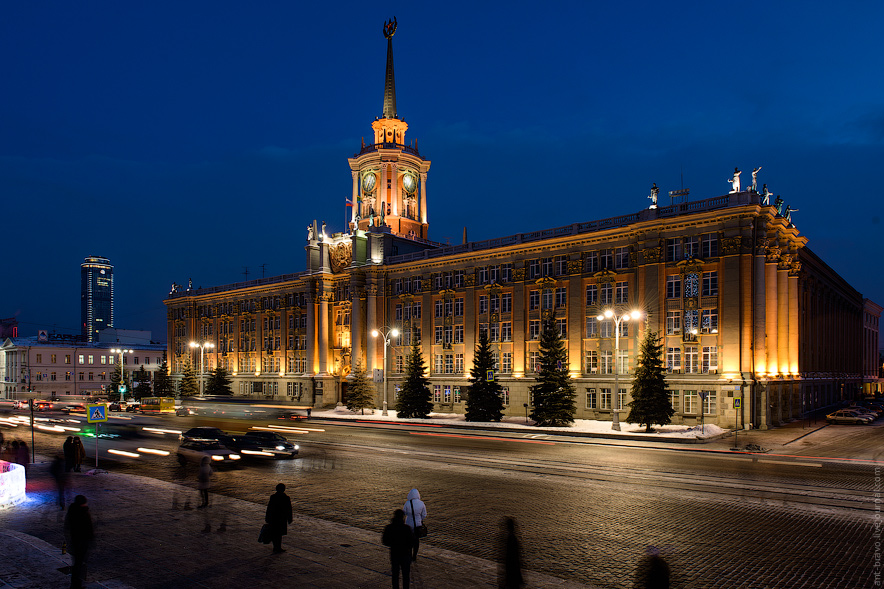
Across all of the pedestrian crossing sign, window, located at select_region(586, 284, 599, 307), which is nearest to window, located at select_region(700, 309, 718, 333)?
window, located at select_region(586, 284, 599, 307)

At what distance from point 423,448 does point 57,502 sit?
661 inches

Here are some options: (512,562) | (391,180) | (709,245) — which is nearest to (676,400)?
(709,245)

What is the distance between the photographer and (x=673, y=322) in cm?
4953

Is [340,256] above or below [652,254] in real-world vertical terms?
above

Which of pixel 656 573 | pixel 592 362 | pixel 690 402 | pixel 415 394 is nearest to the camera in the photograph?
pixel 656 573

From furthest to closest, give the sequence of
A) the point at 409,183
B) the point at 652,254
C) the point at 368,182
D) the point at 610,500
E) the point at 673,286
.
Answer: the point at 409,183 → the point at 368,182 → the point at 652,254 → the point at 673,286 → the point at 610,500

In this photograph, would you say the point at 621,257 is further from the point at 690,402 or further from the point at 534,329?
the point at 690,402

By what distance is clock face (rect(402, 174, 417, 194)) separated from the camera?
89938 millimetres

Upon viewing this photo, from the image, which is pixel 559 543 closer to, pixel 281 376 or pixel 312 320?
pixel 312 320

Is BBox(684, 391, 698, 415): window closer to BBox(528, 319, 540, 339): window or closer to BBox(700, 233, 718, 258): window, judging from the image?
BBox(700, 233, 718, 258): window

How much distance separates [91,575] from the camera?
1170cm

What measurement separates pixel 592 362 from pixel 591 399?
3.22m

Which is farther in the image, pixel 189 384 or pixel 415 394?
pixel 189 384

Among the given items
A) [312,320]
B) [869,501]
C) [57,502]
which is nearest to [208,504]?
[57,502]
